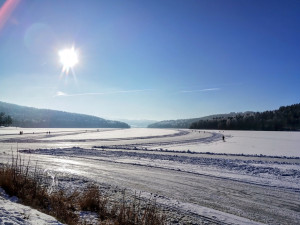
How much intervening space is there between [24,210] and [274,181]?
11.2m

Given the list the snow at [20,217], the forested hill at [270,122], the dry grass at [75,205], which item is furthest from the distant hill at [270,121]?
the snow at [20,217]

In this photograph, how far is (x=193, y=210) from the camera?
7570 mm

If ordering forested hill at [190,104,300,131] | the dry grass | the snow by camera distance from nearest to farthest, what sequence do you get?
the snow → the dry grass → forested hill at [190,104,300,131]

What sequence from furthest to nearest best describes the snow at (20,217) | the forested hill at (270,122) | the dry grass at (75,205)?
the forested hill at (270,122) → the dry grass at (75,205) → the snow at (20,217)

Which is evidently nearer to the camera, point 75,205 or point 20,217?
point 20,217

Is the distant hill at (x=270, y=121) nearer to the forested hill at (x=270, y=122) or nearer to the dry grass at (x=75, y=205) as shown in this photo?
the forested hill at (x=270, y=122)

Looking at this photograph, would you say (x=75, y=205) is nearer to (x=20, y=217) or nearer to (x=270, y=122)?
(x=20, y=217)

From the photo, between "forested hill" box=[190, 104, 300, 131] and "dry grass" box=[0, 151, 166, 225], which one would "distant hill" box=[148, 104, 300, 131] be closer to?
"forested hill" box=[190, 104, 300, 131]

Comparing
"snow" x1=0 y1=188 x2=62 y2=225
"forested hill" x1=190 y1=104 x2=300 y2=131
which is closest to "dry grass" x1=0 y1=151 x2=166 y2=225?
"snow" x1=0 y1=188 x2=62 y2=225

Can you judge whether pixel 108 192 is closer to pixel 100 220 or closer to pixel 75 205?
pixel 75 205

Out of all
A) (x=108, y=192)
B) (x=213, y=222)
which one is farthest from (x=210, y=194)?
(x=108, y=192)

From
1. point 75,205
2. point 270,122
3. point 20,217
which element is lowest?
point 75,205

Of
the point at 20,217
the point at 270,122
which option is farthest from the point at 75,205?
the point at 270,122

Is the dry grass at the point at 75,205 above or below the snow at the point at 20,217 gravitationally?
below
